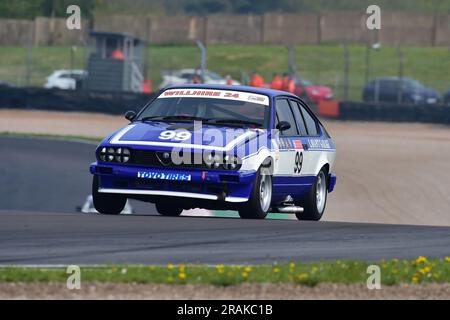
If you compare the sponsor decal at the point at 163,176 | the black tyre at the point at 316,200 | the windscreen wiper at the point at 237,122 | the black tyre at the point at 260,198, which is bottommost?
the black tyre at the point at 316,200

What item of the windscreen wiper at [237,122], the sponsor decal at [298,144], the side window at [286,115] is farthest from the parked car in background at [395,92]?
the windscreen wiper at [237,122]

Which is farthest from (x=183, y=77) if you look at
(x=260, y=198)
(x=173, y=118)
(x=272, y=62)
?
(x=260, y=198)

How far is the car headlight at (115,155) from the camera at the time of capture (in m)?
11.1

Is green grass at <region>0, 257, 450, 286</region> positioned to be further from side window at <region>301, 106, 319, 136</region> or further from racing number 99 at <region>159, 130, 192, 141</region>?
side window at <region>301, 106, 319, 136</region>

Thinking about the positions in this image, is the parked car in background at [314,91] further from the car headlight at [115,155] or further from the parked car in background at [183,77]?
the car headlight at [115,155]

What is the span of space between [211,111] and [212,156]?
1.10 metres

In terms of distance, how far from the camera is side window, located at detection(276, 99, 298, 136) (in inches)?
482

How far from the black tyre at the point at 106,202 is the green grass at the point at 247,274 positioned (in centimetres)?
368

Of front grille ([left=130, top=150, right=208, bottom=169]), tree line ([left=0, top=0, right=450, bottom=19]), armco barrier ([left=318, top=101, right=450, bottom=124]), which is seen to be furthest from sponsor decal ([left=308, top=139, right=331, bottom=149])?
tree line ([left=0, top=0, right=450, bottom=19])

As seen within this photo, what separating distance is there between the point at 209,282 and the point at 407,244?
108 inches

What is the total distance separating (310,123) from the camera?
13133mm

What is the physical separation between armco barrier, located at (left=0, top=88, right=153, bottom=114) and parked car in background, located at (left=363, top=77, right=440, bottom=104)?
33.8 ft

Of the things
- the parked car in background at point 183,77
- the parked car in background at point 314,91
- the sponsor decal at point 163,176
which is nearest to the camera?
the sponsor decal at point 163,176

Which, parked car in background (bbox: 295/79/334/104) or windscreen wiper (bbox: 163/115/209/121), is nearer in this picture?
windscreen wiper (bbox: 163/115/209/121)
